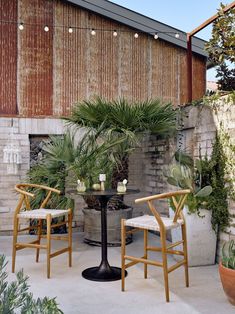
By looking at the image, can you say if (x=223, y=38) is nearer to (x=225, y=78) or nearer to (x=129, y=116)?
(x=129, y=116)

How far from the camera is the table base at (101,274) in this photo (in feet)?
12.2

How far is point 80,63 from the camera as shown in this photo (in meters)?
6.37

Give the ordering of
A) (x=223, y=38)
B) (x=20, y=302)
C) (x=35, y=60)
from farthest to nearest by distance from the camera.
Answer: (x=35, y=60)
(x=223, y=38)
(x=20, y=302)

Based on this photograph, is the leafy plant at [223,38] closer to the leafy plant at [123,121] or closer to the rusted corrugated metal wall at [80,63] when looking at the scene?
the leafy plant at [123,121]

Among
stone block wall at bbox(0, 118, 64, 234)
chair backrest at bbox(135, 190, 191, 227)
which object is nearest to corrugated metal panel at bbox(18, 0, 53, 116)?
stone block wall at bbox(0, 118, 64, 234)

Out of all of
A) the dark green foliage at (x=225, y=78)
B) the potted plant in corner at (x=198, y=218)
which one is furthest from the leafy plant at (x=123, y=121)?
the dark green foliage at (x=225, y=78)

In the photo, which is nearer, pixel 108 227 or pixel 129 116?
pixel 129 116

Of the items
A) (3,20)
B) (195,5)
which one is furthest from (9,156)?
(195,5)

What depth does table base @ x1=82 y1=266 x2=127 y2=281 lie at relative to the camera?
12.2 ft

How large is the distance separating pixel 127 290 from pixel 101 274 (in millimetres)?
464

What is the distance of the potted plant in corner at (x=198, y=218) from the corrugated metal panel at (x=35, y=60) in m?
2.90

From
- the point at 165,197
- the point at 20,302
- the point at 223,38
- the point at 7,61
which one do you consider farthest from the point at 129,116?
the point at 20,302

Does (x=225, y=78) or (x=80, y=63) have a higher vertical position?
(x=80, y=63)

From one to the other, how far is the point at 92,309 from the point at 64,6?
16.9 feet
